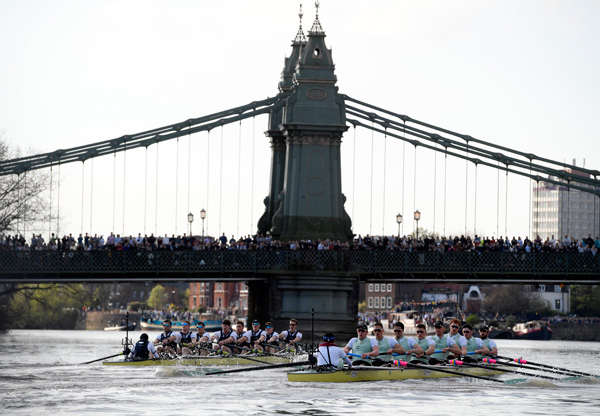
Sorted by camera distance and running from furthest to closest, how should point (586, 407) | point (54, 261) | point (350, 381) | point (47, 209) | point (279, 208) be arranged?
point (47, 209)
point (279, 208)
point (54, 261)
point (350, 381)
point (586, 407)

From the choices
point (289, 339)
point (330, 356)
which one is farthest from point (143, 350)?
point (330, 356)

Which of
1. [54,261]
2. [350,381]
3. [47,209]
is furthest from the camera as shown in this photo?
[47,209]

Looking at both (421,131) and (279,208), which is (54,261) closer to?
(279,208)

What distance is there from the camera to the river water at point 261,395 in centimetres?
3503

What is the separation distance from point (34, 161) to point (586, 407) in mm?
39482

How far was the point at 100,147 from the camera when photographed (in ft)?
227

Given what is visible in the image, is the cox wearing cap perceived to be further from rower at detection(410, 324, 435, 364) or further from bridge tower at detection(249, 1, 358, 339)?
bridge tower at detection(249, 1, 358, 339)

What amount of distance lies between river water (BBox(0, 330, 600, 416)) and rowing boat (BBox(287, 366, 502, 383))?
269 millimetres

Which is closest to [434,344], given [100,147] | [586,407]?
[586,407]

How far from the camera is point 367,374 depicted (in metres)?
40.7

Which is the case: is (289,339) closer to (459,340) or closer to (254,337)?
(254,337)

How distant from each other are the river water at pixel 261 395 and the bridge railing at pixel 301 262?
18.0 meters

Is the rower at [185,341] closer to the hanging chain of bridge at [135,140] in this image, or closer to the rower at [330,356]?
the rower at [330,356]

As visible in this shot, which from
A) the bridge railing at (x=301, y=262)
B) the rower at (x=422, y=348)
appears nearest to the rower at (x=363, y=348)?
the rower at (x=422, y=348)
